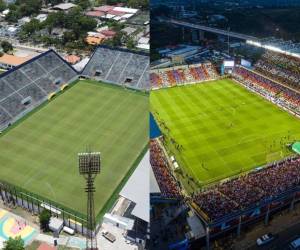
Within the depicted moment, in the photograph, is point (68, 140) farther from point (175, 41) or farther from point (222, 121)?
point (175, 41)

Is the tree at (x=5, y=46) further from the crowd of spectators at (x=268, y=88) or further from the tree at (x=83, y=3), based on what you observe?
the crowd of spectators at (x=268, y=88)

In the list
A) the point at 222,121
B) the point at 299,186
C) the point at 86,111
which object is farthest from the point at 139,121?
the point at 299,186

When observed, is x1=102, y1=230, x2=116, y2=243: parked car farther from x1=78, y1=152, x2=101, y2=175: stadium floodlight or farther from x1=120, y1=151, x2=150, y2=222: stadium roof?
x1=78, y1=152, x2=101, y2=175: stadium floodlight

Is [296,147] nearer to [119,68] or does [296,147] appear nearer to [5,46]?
Answer: [119,68]

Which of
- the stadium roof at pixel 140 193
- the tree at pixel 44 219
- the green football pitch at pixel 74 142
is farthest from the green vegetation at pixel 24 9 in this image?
the stadium roof at pixel 140 193

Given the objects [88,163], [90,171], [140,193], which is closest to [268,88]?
[140,193]
